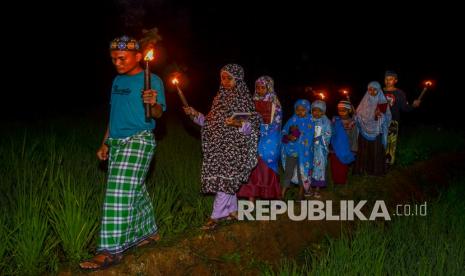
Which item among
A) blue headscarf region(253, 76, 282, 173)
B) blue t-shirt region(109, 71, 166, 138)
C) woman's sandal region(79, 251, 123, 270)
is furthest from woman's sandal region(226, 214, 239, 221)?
blue t-shirt region(109, 71, 166, 138)

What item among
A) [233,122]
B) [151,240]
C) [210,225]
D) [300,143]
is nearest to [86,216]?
[151,240]

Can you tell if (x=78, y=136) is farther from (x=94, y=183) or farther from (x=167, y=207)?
(x=167, y=207)

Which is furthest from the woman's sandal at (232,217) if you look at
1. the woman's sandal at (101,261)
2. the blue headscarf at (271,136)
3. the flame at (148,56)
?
the flame at (148,56)

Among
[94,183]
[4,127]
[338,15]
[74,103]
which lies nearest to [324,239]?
[94,183]

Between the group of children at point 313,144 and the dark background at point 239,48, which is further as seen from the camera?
the dark background at point 239,48

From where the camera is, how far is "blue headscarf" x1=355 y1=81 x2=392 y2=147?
8.43 metres

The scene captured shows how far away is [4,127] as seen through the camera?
900 cm

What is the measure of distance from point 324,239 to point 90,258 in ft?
10.8

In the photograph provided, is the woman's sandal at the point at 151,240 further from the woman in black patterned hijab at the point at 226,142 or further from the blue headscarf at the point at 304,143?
the blue headscarf at the point at 304,143

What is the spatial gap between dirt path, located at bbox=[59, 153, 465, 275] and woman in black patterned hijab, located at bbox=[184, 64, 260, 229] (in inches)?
11.3

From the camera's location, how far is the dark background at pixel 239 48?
53.0 ft

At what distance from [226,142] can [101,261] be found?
1.89 m

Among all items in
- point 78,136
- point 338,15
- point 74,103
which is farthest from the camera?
point 338,15

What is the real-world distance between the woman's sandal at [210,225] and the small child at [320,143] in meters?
1.92
